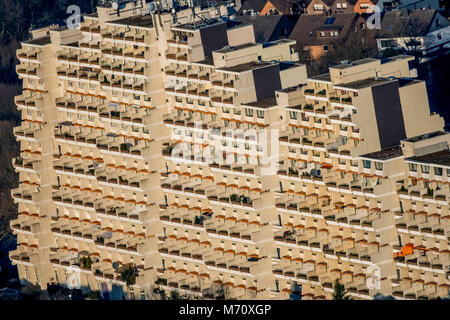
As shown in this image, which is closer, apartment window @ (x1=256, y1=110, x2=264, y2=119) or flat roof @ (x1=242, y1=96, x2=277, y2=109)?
apartment window @ (x1=256, y1=110, x2=264, y2=119)

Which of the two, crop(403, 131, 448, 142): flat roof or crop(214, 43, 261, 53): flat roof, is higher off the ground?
crop(214, 43, 261, 53): flat roof

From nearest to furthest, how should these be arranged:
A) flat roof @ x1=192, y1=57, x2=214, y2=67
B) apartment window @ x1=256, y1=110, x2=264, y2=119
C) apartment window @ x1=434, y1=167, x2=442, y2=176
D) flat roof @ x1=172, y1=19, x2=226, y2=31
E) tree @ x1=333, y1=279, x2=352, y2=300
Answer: apartment window @ x1=434, y1=167, x2=442, y2=176, tree @ x1=333, y1=279, x2=352, y2=300, apartment window @ x1=256, y1=110, x2=264, y2=119, flat roof @ x1=192, y1=57, x2=214, y2=67, flat roof @ x1=172, y1=19, x2=226, y2=31

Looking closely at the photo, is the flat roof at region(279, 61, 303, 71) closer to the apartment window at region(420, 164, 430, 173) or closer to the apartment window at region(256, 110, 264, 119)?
the apartment window at region(256, 110, 264, 119)

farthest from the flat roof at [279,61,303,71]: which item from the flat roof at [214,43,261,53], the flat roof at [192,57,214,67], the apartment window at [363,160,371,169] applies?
the apartment window at [363,160,371,169]

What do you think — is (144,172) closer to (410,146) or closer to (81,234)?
(81,234)

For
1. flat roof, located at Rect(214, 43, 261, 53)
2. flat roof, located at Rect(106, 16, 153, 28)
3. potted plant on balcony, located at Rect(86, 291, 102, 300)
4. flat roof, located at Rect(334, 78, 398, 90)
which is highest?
flat roof, located at Rect(106, 16, 153, 28)
